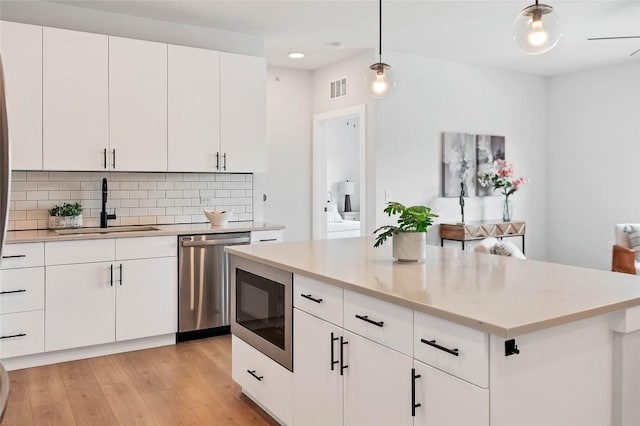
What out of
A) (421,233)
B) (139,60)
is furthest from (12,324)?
(421,233)

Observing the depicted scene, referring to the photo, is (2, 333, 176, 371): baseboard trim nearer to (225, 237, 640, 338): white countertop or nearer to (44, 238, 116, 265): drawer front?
(44, 238, 116, 265): drawer front

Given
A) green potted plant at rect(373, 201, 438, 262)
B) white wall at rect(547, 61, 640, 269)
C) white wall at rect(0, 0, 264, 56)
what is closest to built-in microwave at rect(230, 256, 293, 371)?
green potted plant at rect(373, 201, 438, 262)

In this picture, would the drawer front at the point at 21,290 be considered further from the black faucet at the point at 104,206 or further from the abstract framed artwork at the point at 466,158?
the abstract framed artwork at the point at 466,158

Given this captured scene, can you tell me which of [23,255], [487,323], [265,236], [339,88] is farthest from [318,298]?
[339,88]

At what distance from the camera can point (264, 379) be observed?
2.66 m

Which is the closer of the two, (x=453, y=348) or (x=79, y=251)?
(x=453, y=348)

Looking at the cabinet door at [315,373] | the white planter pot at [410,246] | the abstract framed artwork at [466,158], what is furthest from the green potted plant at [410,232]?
the abstract framed artwork at [466,158]

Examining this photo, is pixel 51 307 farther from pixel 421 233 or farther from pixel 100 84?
pixel 421 233

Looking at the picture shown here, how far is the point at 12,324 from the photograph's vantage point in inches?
132

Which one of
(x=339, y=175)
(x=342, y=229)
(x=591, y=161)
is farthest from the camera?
(x=339, y=175)

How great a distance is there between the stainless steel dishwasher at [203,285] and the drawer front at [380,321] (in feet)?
7.18

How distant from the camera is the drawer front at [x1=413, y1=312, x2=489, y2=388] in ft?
4.80

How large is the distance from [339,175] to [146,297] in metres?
6.39

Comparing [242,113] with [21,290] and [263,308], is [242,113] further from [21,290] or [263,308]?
[263,308]
